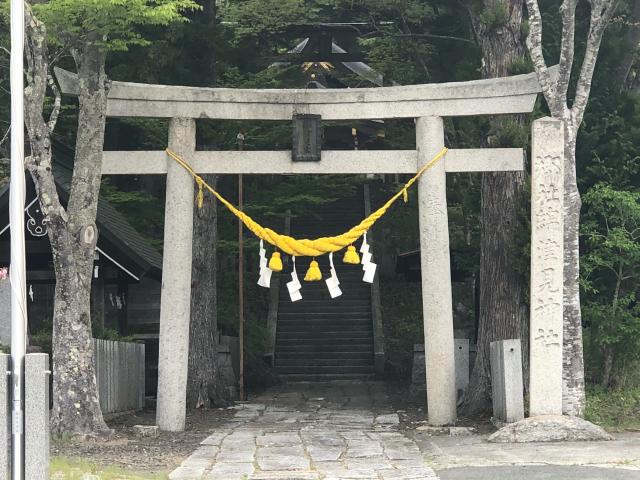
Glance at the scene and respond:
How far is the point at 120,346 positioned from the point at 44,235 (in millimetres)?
3682

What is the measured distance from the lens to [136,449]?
13.8 m

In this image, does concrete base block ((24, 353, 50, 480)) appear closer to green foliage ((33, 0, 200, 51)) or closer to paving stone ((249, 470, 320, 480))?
paving stone ((249, 470, 320, 480))

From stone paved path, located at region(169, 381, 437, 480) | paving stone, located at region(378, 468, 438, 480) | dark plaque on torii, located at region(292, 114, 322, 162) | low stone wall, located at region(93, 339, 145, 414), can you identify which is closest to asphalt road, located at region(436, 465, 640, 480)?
paving stone, located at region(378, 468, 438, 480)

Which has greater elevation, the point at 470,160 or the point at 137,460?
the point at 470,160

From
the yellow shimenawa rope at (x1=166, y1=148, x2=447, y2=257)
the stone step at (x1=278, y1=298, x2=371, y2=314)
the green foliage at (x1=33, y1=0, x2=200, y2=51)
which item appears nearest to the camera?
the green foliage at (x1=33, y1=0, x2=200, y2=51)

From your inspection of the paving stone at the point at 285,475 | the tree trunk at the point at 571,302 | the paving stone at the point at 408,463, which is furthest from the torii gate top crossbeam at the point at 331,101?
the paving stone at the point at 285,475

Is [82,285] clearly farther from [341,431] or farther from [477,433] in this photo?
[477,433]

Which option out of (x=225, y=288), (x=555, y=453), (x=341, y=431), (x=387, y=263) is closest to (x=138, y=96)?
(x=341, y=431)

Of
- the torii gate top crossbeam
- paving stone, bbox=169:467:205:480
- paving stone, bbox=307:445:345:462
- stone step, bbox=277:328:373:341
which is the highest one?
the torii gate top crossbeam

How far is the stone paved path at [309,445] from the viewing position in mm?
11750

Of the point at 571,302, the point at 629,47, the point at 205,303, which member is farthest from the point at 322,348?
the point at 571,302

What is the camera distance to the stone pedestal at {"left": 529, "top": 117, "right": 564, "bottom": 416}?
14613mm

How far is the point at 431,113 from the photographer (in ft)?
54.5

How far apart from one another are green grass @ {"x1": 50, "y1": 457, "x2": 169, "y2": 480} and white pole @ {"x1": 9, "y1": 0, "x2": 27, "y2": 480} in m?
1.87
